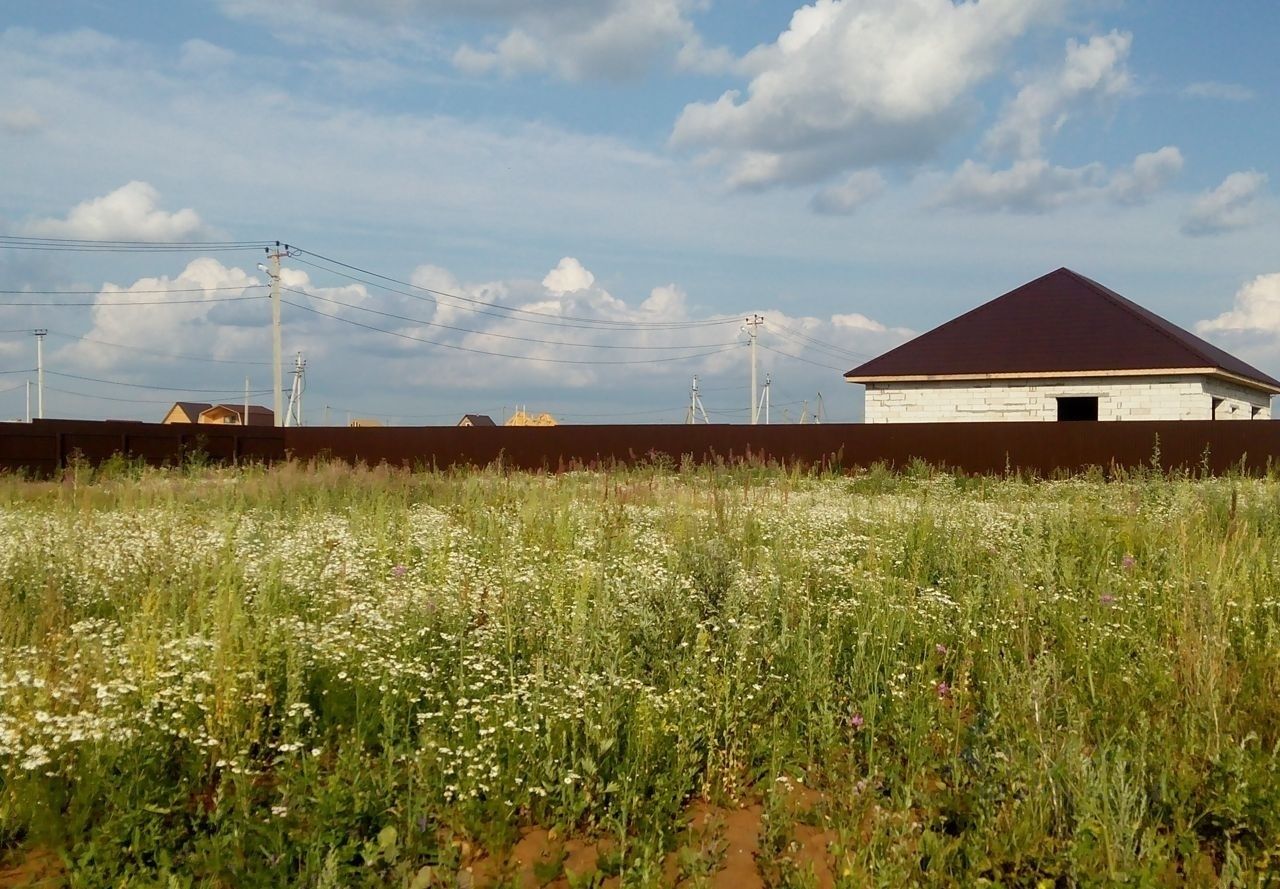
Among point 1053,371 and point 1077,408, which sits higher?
point 1053,371

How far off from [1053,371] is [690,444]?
8.00 m

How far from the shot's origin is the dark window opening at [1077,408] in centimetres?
2020

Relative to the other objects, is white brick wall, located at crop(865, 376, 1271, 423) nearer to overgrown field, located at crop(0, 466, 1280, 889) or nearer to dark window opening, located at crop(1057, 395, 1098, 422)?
dark window opening, located at crop(1057, 395, 1098, 422)

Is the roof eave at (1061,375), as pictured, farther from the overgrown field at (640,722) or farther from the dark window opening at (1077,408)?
the overgrown field at (640,722)

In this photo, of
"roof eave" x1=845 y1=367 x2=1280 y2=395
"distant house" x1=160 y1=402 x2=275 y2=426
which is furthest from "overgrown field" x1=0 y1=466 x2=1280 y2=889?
"distant house" x1=160 y1=402 x2=275 y2=426

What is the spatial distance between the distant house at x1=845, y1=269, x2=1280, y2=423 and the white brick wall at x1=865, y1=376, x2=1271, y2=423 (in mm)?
22

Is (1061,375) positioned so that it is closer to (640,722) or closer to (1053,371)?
(1053,371)

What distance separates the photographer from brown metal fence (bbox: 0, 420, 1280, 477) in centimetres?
1650

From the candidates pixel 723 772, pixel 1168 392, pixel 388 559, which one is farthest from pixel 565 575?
pixel 1168 392

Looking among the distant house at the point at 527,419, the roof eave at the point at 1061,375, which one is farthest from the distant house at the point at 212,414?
the roof eave at the point at 1061,375

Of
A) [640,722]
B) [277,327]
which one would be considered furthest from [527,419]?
[640,722]

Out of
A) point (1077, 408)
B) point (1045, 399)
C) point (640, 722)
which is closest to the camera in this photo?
point (640, 722)

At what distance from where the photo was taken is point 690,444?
1912 cm

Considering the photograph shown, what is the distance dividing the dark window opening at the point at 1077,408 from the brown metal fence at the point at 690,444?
3.56 m
